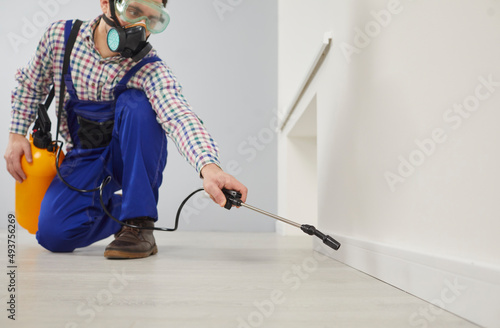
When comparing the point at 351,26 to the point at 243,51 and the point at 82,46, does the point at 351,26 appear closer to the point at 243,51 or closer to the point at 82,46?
the point at 82,46

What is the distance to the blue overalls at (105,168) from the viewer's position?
4.40 feet

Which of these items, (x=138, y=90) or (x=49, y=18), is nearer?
(x=138, y=90)

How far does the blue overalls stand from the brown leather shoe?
37mm

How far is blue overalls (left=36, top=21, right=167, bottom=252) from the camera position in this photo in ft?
4.40

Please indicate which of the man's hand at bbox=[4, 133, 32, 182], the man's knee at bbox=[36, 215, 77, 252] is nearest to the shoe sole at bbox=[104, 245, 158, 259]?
the man's knee at bbox=[36, 215, 77, 252]

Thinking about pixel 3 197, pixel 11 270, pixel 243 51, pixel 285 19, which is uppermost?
pixel 285 19

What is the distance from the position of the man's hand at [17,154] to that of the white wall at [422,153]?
101 centimetres

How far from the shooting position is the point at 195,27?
334 cm

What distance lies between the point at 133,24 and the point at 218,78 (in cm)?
202

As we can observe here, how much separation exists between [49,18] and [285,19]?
180 cm

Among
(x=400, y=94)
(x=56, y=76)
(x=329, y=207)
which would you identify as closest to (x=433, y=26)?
(x=400, y=94)

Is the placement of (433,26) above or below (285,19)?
below

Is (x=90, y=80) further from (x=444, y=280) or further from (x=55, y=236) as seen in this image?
(x=444, y=280)

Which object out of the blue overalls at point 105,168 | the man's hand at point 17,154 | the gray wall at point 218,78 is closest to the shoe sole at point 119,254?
the blue overalls at point 105,168
